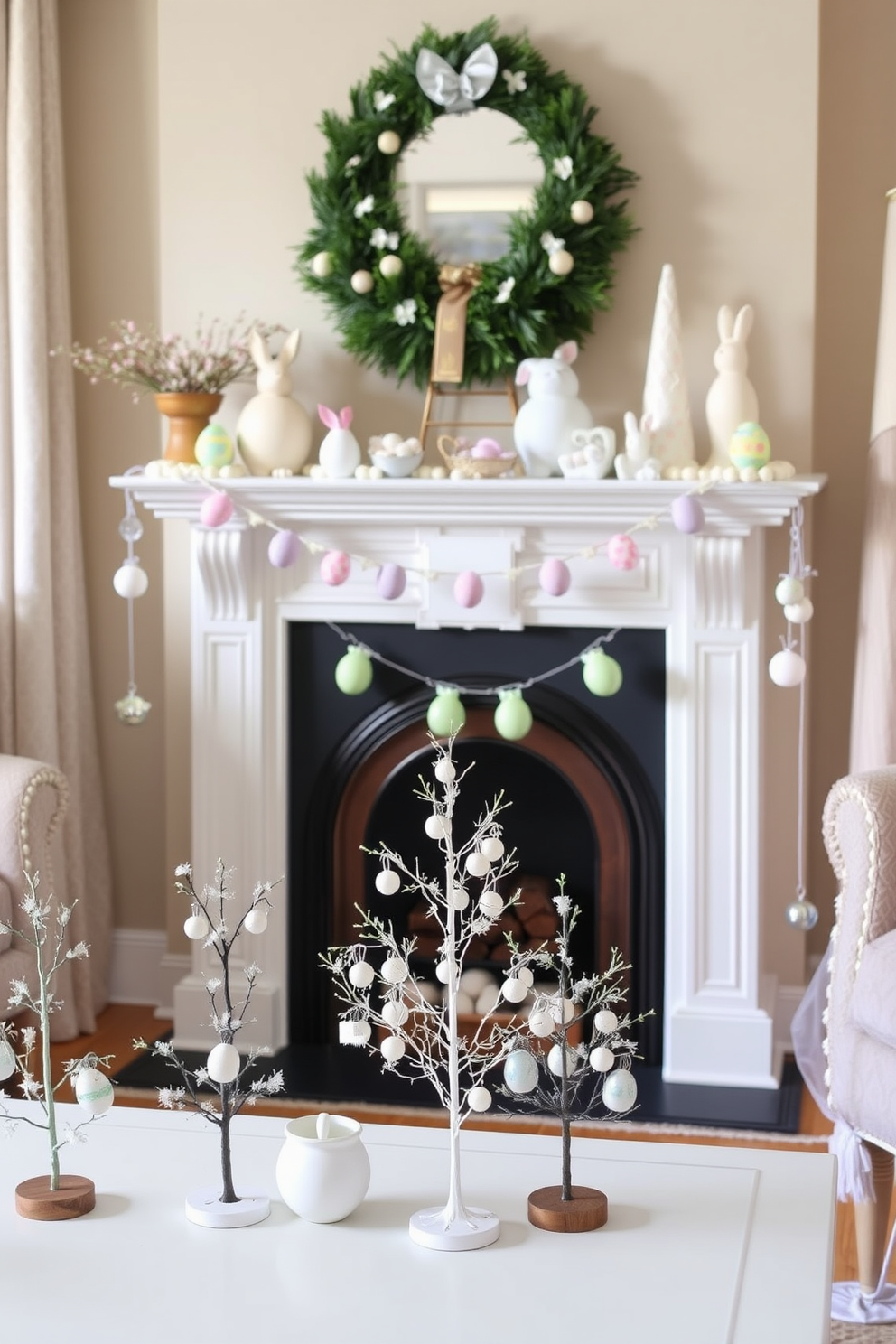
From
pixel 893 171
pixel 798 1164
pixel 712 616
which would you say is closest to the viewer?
pixel 798 1164

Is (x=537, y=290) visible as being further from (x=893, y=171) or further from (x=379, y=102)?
(x=893, y=171)

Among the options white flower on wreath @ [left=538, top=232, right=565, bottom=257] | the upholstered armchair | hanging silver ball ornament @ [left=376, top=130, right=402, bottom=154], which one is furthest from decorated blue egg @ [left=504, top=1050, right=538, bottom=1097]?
hanging silver ball ornament @ [left=376, top=130, right=402, bottom=154]

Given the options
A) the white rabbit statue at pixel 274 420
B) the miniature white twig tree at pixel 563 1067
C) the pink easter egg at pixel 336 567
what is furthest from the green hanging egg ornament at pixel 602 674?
the miniature white twig tree at pixel 563 1067

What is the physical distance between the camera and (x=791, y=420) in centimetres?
313

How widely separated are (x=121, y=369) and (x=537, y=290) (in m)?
0.95

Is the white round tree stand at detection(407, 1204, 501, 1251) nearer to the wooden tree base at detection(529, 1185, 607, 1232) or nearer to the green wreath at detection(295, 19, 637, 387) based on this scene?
the wooden tree base at detection(529, 1185, 607, 1232)

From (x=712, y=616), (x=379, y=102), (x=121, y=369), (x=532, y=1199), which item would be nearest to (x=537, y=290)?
(x=379, y=102)

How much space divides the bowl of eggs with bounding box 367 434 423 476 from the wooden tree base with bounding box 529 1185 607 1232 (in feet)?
5.77

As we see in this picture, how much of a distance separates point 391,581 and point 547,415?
17.8 inches

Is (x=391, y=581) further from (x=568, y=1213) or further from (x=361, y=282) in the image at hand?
(x=568, y=1213)

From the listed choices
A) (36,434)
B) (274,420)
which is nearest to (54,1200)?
(274,420)

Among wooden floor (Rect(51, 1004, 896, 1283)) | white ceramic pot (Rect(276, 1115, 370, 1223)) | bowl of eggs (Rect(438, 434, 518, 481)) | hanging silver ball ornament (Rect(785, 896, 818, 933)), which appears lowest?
wooden floor (Rect(51, 1004, 896, 1283))

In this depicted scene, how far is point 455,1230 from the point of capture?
1.53 metres

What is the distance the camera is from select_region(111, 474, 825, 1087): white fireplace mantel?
9.89 ft
